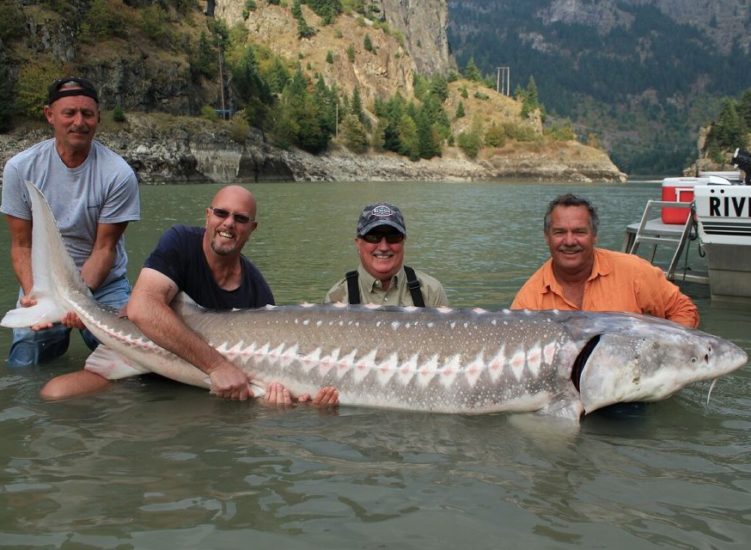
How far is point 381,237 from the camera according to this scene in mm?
5402

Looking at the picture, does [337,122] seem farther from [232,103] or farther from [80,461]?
[80,461]

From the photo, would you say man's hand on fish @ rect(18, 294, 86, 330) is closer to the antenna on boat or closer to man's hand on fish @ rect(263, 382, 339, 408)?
man's hand on fish @ rect(263, 382, 339, 408)

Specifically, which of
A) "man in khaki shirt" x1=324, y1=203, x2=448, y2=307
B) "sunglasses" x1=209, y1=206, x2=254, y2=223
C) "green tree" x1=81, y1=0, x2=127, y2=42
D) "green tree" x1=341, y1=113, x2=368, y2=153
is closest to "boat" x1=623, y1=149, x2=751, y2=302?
"man in khaki shirt" x1=324, y1=203, x2=448, y2=307

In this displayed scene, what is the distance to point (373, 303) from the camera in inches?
228

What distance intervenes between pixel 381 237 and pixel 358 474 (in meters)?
1.93

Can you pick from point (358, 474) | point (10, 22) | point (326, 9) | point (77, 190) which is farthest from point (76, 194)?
point (326, 9)

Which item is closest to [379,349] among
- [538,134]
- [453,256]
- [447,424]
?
[447,424]

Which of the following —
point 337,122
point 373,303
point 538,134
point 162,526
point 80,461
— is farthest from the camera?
point 538,134

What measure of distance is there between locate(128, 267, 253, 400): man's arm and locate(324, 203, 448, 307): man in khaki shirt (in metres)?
1.10

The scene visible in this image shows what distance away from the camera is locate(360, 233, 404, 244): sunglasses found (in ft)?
17.6

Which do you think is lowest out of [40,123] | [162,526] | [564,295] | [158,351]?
[162,526]

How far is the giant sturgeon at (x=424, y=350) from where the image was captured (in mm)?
4555

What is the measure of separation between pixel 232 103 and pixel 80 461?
305 feet

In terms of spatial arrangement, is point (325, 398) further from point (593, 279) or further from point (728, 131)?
point (728, 131)
